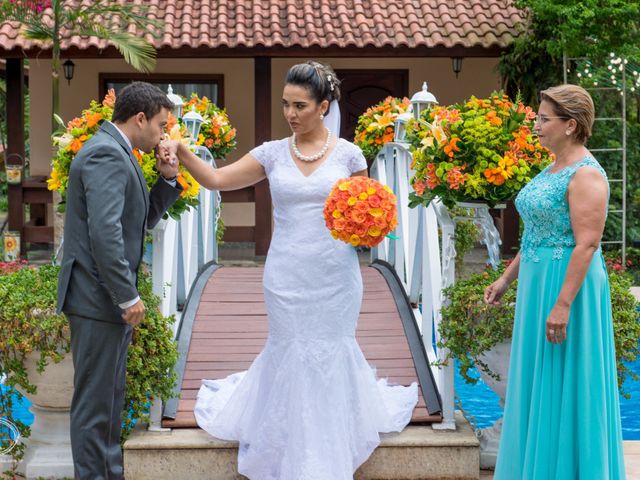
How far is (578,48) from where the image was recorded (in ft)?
42.0

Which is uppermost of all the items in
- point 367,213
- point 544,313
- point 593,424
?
point 367,213

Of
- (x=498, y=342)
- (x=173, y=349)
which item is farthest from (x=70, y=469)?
(x=498, y=342)

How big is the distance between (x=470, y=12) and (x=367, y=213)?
1078 cm

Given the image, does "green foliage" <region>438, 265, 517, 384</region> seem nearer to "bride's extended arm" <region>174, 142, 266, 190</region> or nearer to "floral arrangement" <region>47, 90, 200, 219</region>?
"bride's extended arm" <region>174, 142, 266, 190</region>

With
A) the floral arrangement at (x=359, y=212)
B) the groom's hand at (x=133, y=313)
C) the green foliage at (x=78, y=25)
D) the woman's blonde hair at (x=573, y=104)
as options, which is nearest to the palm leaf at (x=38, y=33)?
the green foliage at (x=78, y=25)

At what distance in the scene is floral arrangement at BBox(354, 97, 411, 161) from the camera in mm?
8867

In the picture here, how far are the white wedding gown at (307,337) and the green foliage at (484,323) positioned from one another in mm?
543

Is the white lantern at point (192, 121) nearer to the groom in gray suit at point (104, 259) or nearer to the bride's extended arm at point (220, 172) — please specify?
the bride's extended arm at point (220, 172)

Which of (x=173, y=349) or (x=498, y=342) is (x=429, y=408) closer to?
(x=498, y=342)

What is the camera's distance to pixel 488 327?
16.6 feet

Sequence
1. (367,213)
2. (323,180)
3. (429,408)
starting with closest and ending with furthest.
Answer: (367,213) < (323,180) < (429,408)

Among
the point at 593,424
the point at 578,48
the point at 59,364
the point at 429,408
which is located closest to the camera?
the point at 593,424

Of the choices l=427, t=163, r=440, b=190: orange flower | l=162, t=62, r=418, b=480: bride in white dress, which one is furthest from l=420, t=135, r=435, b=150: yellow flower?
l=162, t=62, r=418, b=480: bride in white dress

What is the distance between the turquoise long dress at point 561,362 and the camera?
4074 millimetres
